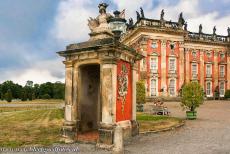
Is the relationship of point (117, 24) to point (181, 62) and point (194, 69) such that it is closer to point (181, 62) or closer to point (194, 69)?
point (181, 62)

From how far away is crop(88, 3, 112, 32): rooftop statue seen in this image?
462 inches

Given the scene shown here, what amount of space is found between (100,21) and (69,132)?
455 cm

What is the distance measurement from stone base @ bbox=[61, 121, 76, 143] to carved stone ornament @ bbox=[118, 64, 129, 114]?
2.03 metres

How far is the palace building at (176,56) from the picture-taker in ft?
152

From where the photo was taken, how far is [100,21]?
1194 cm

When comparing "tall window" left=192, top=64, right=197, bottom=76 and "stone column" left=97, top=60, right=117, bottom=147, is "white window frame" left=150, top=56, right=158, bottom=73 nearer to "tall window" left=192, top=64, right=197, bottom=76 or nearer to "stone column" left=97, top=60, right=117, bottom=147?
"tall window" left=192, top=64, right=197, bottom=76

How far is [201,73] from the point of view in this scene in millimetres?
51938

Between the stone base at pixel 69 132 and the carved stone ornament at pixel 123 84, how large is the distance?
6.66ft

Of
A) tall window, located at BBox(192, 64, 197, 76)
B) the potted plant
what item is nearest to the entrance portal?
the potted plant

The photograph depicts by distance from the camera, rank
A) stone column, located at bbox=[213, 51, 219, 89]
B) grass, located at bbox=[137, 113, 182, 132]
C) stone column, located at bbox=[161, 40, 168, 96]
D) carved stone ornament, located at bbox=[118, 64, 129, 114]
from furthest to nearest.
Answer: stone column, located at bbox=[213, 51, 219, 89] → stone column, located at bbox=[161, 40, 168, 96] → grass, located at bbox=[137, 113, 182, 132] → carved stone ornament, located at bbox=[118, 64, 129, 114]

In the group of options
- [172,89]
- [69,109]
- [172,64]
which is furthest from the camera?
[172,64]

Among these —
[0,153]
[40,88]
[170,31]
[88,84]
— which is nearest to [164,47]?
[170,31]

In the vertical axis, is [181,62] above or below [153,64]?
above

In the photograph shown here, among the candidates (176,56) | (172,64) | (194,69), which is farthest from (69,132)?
(194,69)
